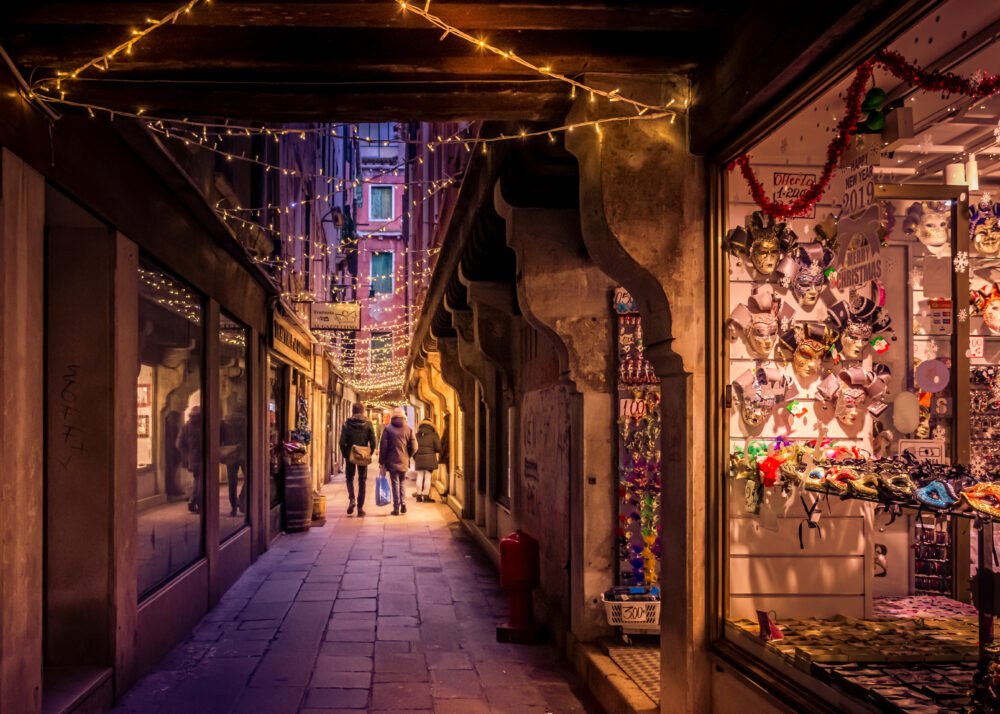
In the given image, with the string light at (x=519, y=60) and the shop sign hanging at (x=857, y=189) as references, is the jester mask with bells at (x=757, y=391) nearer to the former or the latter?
the shop sign hanging at (x=857, y=189)

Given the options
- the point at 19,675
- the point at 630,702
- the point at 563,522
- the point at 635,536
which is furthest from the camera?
the point at 563,522

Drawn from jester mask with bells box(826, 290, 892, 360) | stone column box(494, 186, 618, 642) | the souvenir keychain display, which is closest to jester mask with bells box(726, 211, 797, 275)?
jester mask with bells box(826, 290, 892, 360)

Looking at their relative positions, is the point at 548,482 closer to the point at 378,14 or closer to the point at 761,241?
the point at 761,241

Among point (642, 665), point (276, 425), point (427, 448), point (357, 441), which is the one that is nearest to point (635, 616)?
point (642, 665)

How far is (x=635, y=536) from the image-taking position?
627 cm

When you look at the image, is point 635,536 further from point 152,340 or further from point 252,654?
point 152,340

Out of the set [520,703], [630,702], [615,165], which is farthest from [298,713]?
[615,165]

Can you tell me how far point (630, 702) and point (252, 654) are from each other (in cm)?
309

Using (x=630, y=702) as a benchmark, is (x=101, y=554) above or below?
above

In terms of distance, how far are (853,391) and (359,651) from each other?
4085 mm

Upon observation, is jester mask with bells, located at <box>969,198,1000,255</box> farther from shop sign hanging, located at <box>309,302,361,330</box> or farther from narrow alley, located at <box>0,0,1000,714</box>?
shop sign hanging, located at <box>309,302,361,330</box>

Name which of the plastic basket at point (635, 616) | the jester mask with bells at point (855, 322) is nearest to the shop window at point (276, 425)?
the plastic basket at point (635, 616)

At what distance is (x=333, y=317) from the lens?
555 inches

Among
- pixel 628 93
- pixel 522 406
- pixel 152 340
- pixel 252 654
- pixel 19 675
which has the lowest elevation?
pixel 252 654
